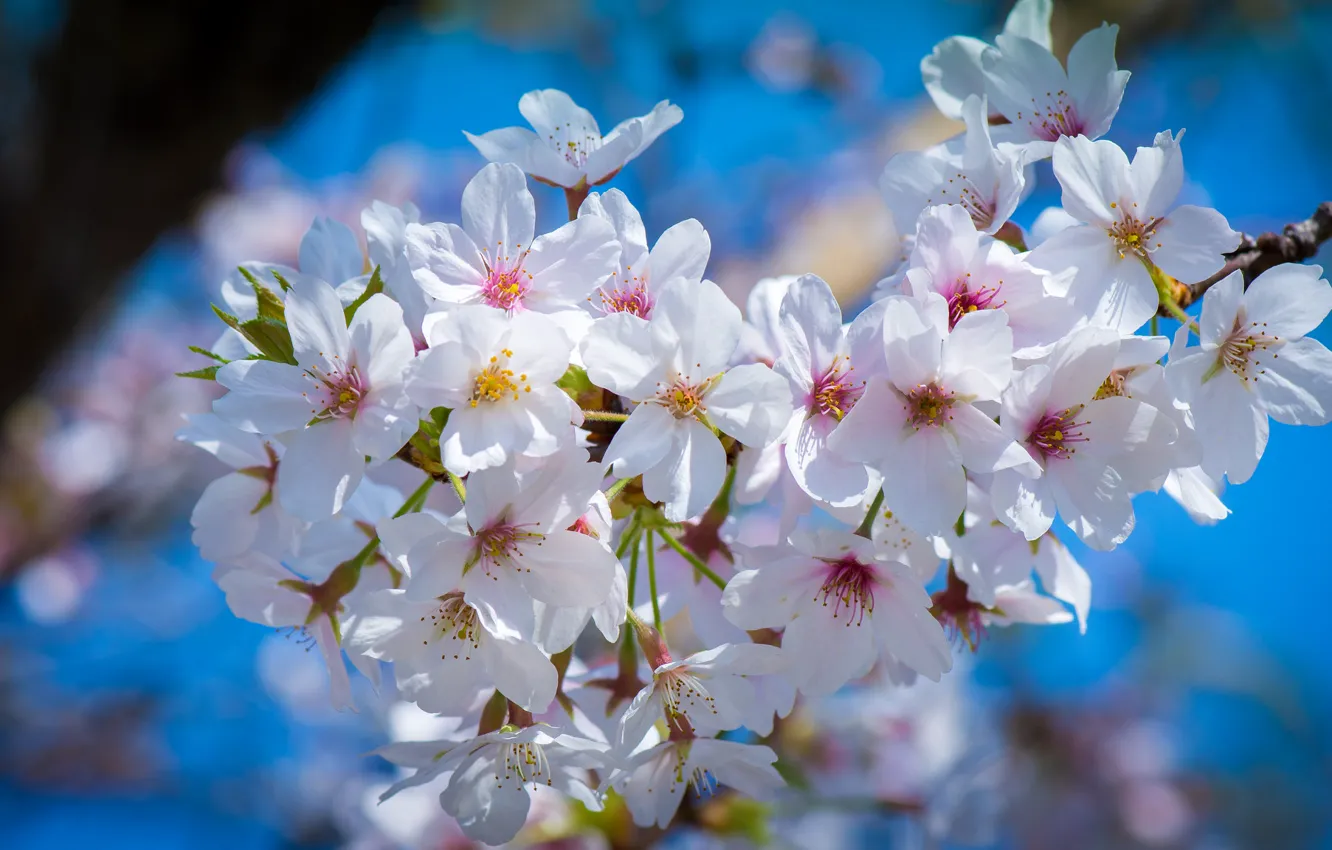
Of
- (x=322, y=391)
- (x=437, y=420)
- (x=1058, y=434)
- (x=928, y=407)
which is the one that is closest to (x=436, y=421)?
(x=437, y=420)

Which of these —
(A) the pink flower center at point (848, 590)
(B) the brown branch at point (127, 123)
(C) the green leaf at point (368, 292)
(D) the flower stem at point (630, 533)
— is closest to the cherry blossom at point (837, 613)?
(A) the pink flower center at point (848, 590)

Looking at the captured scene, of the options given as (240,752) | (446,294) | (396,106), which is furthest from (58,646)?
(446,294)

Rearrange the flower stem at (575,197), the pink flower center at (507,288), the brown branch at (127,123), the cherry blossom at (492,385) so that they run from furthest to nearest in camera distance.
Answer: the brown branch at (127,123)
the flower stem at (575,197)
the pink flower center at (507,288)
the cherry blossom at (492,385)

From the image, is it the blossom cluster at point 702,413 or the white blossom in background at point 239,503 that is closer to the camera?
the blossom cluster at point 702,413

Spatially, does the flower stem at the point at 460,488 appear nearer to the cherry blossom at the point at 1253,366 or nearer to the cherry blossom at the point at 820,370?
the cherry blossom at the point at 820,370

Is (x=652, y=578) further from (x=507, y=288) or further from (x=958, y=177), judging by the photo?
(x=958, y=177)

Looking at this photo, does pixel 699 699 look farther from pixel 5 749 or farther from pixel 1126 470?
pixel 5 749
